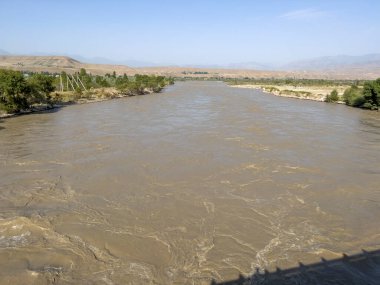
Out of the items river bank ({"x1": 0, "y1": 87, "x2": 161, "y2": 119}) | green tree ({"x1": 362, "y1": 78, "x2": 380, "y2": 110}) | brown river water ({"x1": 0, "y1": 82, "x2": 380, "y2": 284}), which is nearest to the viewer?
brown river water ({"x1": 0, "y1": 82, "x2": 380, "y2": 284})

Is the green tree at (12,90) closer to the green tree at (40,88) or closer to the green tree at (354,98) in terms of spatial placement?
the green tree at (40,88)

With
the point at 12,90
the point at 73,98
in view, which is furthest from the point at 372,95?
the point at 12,90

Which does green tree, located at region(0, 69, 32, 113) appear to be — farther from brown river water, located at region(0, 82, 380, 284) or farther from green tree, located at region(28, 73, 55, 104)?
brown river water, located at region(0, 82, 380, 284)

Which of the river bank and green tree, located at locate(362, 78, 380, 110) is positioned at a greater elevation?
green tree, located at locate(362, 78, 380, 110)

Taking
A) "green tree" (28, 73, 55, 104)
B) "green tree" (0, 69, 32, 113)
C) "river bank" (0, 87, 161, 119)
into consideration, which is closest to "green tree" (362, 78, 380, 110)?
"river bank" (0, 87, 161, 119)

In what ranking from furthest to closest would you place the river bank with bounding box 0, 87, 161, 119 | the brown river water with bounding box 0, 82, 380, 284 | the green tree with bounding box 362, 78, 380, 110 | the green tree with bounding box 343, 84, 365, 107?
the green tree with bounding box 343, 84, 365, 107
the green tree with bounding box 362, 78, 380, 110
the river bank with bounding box 0, 87, 161, 119
the brown river water with bounding box 0, 82, 380, 284

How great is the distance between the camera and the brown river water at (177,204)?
24.5ft

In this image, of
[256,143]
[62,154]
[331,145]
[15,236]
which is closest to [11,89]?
[62,154]

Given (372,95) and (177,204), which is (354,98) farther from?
(177,204)

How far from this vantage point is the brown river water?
748cm

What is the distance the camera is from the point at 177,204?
34.1 feet

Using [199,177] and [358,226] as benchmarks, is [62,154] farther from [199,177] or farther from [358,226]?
[358,226]

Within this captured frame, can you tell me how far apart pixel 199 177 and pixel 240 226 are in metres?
3.93

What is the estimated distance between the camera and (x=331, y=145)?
59.9ft
